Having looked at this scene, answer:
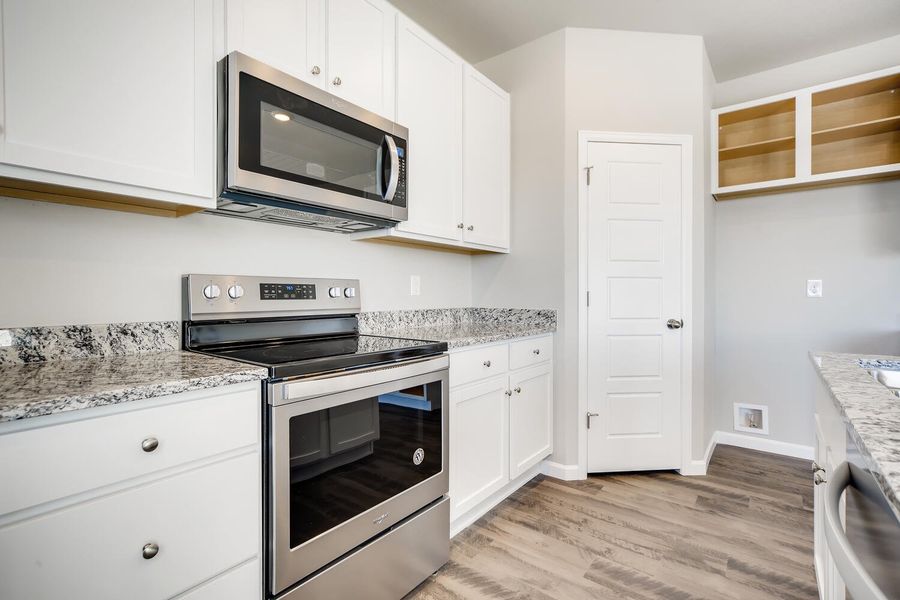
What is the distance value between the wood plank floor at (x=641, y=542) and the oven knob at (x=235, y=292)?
1.26 metres

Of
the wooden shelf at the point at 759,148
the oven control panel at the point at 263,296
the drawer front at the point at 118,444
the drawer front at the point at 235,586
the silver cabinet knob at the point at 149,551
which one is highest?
the wooden shelf at the point at 759,148

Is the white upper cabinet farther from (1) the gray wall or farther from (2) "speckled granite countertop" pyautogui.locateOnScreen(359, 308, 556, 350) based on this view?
(1) the gray wall

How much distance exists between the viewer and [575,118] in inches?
102

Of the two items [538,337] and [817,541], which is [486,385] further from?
[817,541]

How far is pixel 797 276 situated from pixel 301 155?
10.5 feet

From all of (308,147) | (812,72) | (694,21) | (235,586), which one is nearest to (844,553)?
(235,586)

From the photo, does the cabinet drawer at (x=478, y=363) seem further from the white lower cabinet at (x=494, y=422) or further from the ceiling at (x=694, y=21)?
the ceiling at (x=694, y=21)

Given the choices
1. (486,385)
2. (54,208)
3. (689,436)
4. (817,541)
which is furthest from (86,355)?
(689,436)

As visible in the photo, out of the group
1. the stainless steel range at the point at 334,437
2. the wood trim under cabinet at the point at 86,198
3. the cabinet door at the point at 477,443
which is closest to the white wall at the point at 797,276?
the cabinet door at the point at 477,443

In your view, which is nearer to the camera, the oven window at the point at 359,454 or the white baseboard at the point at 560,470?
the oven window at the point at 359,454

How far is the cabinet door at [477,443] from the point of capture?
1.85m

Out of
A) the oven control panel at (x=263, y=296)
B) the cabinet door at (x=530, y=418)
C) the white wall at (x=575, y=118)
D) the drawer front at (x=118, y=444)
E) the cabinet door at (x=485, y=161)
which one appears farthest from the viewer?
the white wall at (x=575, y=118)

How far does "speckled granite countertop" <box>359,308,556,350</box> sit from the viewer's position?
2.04m

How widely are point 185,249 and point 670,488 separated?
8.79ft
